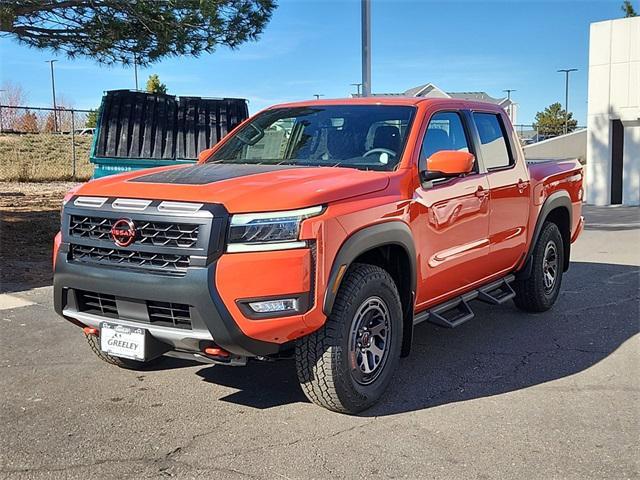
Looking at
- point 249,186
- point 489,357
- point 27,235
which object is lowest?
point 489,357

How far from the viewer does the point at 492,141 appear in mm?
5980

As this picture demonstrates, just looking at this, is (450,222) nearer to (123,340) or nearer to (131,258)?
(131,258)

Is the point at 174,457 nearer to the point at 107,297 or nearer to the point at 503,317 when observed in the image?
the point at 107,297

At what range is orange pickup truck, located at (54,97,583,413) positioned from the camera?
3.69 meters

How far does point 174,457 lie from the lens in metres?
3.64

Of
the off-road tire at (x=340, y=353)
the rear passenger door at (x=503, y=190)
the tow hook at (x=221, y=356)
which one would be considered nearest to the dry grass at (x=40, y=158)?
the rear passenger door at (x=503, y=190)

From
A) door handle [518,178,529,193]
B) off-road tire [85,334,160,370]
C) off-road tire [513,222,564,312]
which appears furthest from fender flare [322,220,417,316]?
off-road tire [513,222,564,312]

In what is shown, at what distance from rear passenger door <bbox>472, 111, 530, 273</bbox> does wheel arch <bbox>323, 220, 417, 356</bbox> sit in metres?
1.30

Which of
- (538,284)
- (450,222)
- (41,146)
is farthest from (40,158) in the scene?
(450,222)

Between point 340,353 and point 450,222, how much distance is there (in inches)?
59.7

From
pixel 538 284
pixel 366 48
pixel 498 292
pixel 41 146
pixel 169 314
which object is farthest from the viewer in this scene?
pixel 41 146

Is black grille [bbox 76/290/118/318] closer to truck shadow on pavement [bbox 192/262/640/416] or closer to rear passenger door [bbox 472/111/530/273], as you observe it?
truck shadow on pavement [bbox 192/262/640/416]

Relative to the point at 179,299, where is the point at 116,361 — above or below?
below

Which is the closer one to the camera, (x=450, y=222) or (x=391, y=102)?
(x=450, y=222)
